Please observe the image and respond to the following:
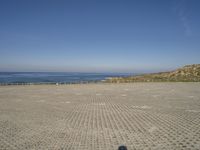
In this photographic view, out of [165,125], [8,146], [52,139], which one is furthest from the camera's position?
[165,125]

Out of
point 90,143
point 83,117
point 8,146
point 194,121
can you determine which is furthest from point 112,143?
point 194,121

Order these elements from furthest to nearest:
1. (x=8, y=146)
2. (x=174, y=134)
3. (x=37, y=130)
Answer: (x=37, y=130), (x=174, y=134), (x=8, y=146)

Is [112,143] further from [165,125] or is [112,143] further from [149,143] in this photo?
[165,125]

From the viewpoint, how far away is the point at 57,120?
9.02 m

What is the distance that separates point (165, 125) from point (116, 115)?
2647 millimetres

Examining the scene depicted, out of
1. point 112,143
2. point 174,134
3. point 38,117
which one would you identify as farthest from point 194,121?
point 38,117

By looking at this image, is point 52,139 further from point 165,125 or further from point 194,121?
point 194,121

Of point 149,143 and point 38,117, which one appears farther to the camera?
point 38,117

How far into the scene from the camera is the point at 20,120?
9.09 meters

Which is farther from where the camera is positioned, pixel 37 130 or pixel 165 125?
pixel 165 125

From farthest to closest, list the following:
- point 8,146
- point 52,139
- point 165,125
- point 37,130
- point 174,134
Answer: point 165,125 → point 37,130 → point 174,134 → point 52,139 → point 8,146

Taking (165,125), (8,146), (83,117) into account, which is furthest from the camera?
(83,117)

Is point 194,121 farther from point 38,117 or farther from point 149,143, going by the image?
point 38,117

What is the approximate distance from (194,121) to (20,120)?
763 centimetres
